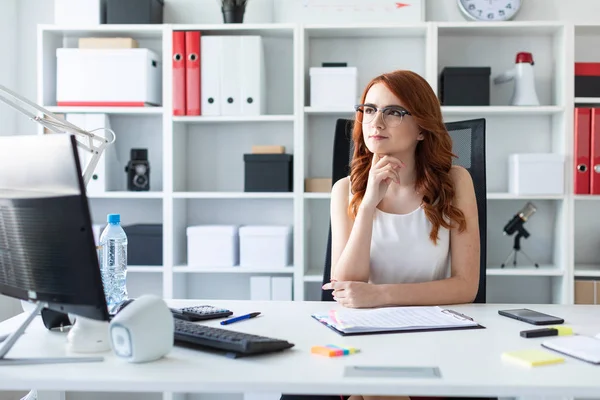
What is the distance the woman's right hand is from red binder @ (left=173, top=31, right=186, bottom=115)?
146cm

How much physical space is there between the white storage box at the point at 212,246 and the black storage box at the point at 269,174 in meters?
0.23

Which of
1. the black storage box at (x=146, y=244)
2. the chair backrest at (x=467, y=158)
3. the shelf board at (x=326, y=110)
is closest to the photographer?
the chair backrest at (x=467, y=158)

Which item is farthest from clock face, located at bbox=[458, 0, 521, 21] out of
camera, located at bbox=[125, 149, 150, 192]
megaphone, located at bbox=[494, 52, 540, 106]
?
camera, located at bbox=[125, 149, 150, 192]

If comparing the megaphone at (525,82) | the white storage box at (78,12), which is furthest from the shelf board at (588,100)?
the white storage box at (78,12)

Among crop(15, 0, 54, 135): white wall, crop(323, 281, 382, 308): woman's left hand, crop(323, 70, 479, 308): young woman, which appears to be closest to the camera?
crop(323, 281, 382, 308): woman's left hand

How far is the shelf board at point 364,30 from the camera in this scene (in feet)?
10.1

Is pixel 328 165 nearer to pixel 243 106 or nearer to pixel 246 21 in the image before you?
pixel 243 106

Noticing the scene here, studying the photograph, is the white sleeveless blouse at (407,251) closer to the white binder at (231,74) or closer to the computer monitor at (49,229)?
the computer monitor at (49,229)

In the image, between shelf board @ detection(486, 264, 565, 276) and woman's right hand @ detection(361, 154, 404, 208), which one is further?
shelf board @ detection(486, 264, 565, 276)

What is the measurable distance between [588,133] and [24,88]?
278 centimetres

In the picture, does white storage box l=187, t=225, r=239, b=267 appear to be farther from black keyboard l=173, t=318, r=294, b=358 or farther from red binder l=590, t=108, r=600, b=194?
black keyboard l=173, t=318, r=294, b=358

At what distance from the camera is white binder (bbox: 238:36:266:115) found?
3096 millimetres

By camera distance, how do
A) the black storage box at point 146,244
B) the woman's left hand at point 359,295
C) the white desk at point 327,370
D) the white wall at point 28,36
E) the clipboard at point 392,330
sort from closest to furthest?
A: the white desk at point 327,370
the clipboard at point 392,330
the woman's left hand at point 359,295
the black storage box at point 146,244
the white wall at point 28,36

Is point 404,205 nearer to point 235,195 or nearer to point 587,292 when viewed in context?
point 235,195
